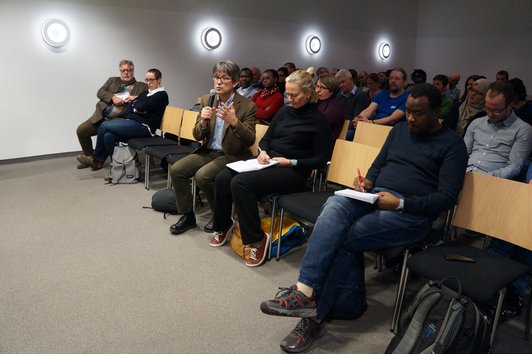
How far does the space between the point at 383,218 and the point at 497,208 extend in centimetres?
57

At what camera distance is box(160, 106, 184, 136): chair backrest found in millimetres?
4453

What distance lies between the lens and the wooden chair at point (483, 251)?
1.73 meters

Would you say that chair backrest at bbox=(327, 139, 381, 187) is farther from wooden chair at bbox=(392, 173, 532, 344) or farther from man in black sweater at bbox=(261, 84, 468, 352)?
wooden chair at bbox=(392, 173, 532, 344)

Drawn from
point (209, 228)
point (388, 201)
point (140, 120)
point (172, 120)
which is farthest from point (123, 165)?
point (388, 201)

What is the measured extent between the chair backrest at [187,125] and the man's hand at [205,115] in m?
0.91

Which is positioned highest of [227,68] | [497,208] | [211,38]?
[211,38]

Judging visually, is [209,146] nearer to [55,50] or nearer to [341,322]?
[341,322]

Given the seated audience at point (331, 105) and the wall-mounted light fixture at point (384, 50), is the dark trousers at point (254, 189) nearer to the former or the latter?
the seated audience at point (331, 105)

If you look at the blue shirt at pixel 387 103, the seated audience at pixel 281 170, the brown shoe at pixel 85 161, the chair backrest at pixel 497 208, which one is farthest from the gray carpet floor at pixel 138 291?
the blue shirt at pixel 387 103

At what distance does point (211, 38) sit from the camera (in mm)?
6855

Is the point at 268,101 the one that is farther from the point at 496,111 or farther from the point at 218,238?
the point at 496,111

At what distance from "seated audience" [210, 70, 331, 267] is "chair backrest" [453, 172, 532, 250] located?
1009 millimetres

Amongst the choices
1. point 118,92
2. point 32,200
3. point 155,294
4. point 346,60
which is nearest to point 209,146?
point 155,294

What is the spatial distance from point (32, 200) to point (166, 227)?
5.11ft
